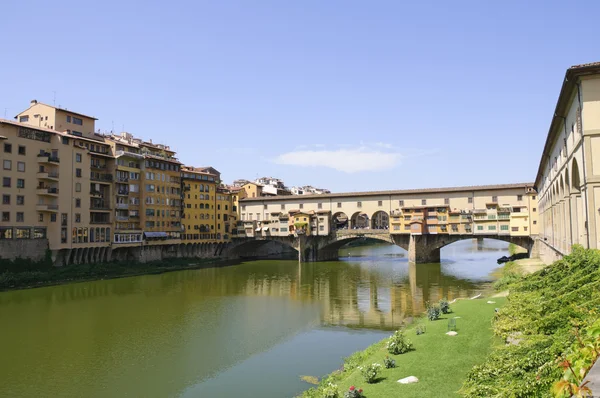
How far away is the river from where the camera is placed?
19.0 metres

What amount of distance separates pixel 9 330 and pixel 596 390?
3196 centimetres

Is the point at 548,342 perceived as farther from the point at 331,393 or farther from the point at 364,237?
the point at 364,237

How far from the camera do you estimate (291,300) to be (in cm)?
3938

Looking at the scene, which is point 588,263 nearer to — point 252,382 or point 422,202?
point 252,382

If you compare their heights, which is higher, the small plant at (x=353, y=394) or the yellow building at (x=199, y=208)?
the yellow building at (x=199, y=208)

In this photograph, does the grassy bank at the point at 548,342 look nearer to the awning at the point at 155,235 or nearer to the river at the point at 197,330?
the river at the point at 197,330

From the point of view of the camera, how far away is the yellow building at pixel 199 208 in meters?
73.1

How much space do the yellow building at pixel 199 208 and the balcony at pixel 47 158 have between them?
23.0 meters

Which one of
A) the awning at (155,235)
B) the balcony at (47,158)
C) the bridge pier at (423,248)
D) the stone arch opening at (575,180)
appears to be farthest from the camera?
the bridge pier at (423,248)

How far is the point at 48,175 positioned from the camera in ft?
167

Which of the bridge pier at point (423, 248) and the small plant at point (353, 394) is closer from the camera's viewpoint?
the small plant at point (353, 394)

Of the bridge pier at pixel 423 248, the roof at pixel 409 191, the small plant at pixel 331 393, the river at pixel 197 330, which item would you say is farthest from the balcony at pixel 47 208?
the small plant at pixel 331 393

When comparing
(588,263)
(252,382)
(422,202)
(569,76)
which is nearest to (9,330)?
(252,382)

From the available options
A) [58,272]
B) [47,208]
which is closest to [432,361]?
[58,272]
